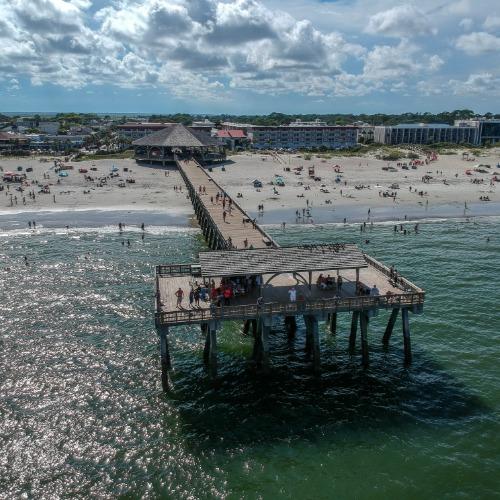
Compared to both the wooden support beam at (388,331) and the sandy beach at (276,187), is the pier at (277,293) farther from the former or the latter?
the sandy beach at (276,187)

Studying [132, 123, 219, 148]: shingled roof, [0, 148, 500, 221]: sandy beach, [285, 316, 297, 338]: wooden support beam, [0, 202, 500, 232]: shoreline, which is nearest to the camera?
[285, 316, 297, 338]: wooden support beam

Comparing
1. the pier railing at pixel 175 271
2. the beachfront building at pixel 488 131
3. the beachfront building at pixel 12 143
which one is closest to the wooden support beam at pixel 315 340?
the pier railing at pixel 175 271

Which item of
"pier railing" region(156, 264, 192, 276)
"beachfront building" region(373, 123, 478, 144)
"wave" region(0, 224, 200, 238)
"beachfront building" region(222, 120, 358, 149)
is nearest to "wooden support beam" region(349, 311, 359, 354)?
"pier railing" region(156, 264, 192, 276)

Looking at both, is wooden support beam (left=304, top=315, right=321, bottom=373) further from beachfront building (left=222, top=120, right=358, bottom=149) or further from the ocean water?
beachfront building (left=222, top=120, right=358, bottom=149)

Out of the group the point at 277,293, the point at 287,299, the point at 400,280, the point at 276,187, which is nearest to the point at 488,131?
the point at 276,187

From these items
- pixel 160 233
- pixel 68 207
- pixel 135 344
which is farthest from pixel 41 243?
pixel 135 344

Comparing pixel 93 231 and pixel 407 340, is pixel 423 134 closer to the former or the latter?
pixel 93 231

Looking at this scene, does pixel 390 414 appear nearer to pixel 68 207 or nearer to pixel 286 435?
pixel 286 435
